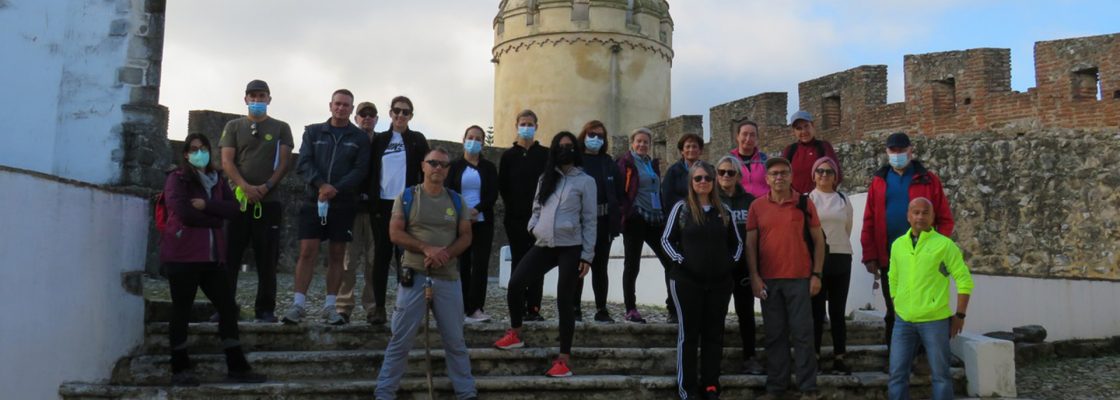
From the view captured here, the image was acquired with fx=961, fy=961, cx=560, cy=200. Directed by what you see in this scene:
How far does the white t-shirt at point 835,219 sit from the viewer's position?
613cm

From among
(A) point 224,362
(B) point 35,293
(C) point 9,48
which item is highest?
(C) point 9,48

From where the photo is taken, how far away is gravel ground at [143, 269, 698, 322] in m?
8.44

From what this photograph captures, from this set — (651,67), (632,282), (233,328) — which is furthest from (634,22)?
(233,328)

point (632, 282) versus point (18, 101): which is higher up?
point (18, 101)

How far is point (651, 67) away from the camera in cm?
2505

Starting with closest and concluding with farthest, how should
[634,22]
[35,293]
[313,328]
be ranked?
[35,293] → [313,328] → [634,22]

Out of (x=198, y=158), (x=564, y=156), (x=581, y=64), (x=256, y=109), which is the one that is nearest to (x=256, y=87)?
(x=256, y=109)

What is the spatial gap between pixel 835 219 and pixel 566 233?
1767 mm

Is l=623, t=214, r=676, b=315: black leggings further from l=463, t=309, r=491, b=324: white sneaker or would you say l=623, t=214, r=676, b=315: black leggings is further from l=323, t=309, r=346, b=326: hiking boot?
l=323, t=309, r=346, b=326: hiking boot

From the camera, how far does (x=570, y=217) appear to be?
5.89 m

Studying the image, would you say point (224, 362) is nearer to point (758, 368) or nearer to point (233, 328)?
point (233, 328)

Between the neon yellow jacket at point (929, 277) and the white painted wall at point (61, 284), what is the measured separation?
4728 mm

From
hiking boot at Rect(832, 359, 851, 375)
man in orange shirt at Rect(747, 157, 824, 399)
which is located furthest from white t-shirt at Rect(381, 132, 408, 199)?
hiking boot at Rect(832, 359, 851, 375)

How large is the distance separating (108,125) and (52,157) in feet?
1.57
